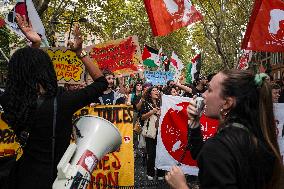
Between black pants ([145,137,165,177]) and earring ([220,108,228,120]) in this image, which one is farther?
black pants ([145,137,165,177])

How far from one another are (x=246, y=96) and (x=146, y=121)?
652 centimetres

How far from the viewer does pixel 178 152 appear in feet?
21.7

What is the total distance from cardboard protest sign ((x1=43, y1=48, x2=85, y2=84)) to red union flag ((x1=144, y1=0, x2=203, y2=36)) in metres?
2.53

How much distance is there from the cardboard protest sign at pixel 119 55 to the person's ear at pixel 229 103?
7.68 meters

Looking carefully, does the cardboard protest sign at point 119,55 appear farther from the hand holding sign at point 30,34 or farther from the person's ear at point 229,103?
the person's ear at point 229,103

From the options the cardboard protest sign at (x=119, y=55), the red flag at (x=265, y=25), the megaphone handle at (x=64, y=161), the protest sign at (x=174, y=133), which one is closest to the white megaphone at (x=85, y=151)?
the megaphone handle at (x=64, y=161)

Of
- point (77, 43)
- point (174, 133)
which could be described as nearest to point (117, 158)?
point (174, 133)

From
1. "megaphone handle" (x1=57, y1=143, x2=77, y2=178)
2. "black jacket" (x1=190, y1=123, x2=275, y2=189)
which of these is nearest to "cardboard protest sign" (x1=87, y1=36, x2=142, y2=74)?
"megaphone handle" (x1=57, y1=143, x2=77, y2=178)

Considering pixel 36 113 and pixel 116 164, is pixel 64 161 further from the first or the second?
pixel 116 164

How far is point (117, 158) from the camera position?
6785 millimetres

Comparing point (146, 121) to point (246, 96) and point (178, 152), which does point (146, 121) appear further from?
point (246, 96)

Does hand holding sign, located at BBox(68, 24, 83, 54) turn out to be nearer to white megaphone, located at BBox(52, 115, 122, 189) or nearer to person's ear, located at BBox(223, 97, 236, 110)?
white megaphone, located at BBox(52, 115, 122, 189)

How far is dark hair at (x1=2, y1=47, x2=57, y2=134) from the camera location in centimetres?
283

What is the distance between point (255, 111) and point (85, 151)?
116 cm
